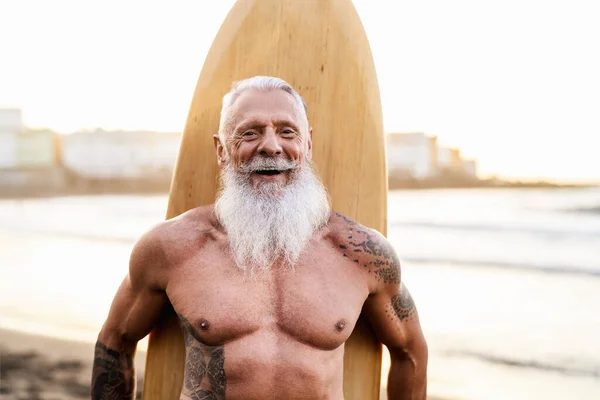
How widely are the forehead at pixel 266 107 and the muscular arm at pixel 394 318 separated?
42 centimetres

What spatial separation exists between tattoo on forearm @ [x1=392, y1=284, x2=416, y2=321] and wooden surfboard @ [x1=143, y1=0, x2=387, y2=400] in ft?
0.90

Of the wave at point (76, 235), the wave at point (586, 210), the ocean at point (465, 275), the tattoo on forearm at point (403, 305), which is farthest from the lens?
the wave at point (76, 235)

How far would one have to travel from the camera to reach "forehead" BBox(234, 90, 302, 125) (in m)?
1.88

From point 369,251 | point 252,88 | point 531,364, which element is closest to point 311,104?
point 252,88

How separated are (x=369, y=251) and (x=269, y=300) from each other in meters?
0.34

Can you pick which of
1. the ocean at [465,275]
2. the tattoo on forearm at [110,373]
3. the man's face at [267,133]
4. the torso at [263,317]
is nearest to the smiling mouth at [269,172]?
the man's face at [267,133]

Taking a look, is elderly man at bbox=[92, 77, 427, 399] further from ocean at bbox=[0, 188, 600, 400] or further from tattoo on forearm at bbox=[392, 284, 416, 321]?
ocean at bbox=[0, 188, 600, 400]

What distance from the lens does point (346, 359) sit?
2.20 metres

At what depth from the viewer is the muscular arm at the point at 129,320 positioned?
1932 millimetres

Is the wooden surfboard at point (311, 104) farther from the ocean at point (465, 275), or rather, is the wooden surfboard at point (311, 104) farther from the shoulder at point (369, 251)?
the ocean at point (465, 275)

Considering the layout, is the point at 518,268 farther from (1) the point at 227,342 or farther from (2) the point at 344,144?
(1) the point at 227,342

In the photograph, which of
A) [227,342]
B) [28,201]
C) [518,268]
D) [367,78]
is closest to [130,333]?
[227,342]

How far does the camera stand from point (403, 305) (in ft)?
6.74

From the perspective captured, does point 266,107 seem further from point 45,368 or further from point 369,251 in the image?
point 45,368
